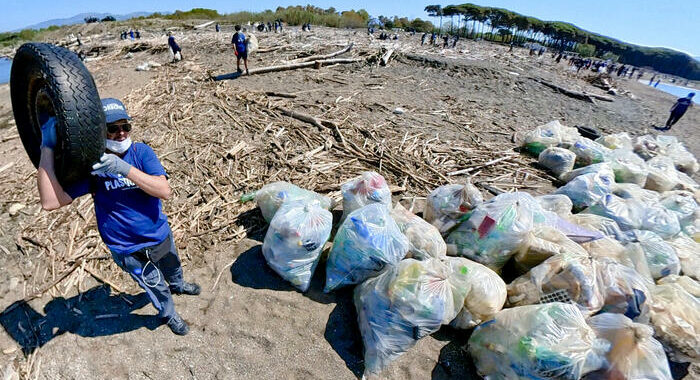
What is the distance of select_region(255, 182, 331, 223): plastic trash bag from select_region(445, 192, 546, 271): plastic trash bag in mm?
1584

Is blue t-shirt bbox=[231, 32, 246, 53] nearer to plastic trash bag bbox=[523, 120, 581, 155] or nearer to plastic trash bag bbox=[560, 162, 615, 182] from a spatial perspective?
plastic trash bag bbox=[523, 120, 581, 155]

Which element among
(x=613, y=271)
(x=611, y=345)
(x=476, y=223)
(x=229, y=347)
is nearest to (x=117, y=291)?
(x=229, y=347)

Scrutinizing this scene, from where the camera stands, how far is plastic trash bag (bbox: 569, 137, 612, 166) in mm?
5082

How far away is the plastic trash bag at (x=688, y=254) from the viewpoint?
2.96 meters

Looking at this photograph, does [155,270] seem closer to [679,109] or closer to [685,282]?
[685,282]

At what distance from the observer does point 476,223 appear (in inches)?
114

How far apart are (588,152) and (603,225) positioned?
106 inches

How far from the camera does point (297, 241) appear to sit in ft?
8.79

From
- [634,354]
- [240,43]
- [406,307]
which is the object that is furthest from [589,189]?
[240,43]

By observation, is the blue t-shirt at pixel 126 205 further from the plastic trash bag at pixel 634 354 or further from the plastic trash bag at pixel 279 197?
the plastic trash bag at pixel 634 354

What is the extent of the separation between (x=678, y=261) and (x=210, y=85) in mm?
9701

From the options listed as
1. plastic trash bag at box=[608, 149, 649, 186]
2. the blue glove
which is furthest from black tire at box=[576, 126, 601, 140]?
the blue glove

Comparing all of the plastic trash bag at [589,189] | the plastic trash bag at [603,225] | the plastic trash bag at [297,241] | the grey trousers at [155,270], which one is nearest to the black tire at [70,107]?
the grey trousers at [155,270]

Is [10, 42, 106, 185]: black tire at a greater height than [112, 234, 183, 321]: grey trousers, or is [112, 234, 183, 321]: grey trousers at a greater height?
[10, 42, 106, 185]: black tire
